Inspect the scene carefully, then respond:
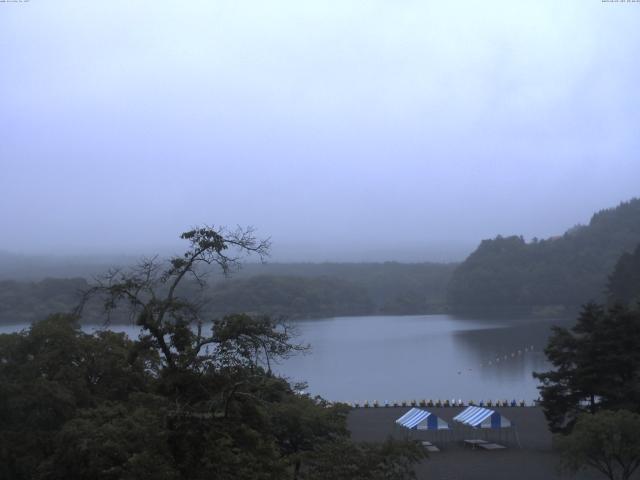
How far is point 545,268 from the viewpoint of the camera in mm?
66500

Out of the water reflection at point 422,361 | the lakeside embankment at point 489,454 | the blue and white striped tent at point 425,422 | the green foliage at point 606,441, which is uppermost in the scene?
the green foliage at point 606,441

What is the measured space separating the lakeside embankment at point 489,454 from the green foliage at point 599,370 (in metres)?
0.78

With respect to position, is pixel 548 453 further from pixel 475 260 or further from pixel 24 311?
pixel 475 260

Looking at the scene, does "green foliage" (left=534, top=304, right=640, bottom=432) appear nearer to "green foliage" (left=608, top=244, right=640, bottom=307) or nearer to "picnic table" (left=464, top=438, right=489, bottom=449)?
"picnic table" (left=464, top=438, right=489, bottom=449)

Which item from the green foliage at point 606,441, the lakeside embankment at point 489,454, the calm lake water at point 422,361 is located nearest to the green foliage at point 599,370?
the lakeside embankment at point 489,454

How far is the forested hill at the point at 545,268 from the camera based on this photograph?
63844 mm

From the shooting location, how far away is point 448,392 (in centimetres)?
2498

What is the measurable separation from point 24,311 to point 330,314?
2436 cm

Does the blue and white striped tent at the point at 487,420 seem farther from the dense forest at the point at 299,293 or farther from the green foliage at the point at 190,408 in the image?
the dense forest at the point at 299,293

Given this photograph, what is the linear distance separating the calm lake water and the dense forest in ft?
10.2

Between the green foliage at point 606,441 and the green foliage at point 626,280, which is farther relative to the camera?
the green foliage at point 626,280

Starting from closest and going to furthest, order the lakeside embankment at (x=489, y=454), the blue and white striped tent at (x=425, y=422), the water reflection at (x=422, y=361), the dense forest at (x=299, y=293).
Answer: the lakeside embankment at (x=489, y=454)
the blue and white striped tent at (x=425, y=422)
the water reflection at (x=422, y=361)
the dense forest at (x=299, y=293)

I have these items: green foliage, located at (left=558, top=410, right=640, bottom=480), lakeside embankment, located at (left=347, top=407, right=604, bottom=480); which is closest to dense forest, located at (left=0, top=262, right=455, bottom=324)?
lakeside embankment, located at (left=347, top=407, right=604, bottom=480)

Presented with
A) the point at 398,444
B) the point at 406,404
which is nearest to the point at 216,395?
the point at 398,444
